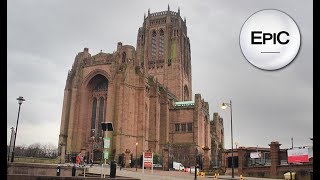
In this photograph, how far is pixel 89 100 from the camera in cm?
6078

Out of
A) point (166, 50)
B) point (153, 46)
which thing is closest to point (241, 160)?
point (166, 50)

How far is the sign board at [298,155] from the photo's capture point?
30039 mm

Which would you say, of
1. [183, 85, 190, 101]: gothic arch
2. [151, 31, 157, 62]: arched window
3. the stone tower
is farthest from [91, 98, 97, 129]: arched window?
[183, 85, 190, 101]: gothic arch

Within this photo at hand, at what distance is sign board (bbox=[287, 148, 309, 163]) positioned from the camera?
30039 mm

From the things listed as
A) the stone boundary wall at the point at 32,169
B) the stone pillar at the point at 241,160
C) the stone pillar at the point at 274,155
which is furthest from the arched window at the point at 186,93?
the stone boundary wall at the point at 32,169

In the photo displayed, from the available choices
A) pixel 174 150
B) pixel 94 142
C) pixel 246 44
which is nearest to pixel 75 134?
pixel 94 142

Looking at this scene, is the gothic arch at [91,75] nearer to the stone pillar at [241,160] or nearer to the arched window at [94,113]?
the arched window at [94,113]

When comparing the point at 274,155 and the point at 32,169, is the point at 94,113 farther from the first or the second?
the point at 32,169

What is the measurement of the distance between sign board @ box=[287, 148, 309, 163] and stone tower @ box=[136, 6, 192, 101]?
52687mm

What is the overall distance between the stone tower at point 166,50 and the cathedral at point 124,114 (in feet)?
36.2

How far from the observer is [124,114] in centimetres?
5362

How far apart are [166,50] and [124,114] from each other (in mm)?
36509

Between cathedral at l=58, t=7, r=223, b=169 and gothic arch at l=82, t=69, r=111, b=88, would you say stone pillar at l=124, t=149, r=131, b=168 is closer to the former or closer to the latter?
cathedral at l=58, t=7, r=223, b=169
